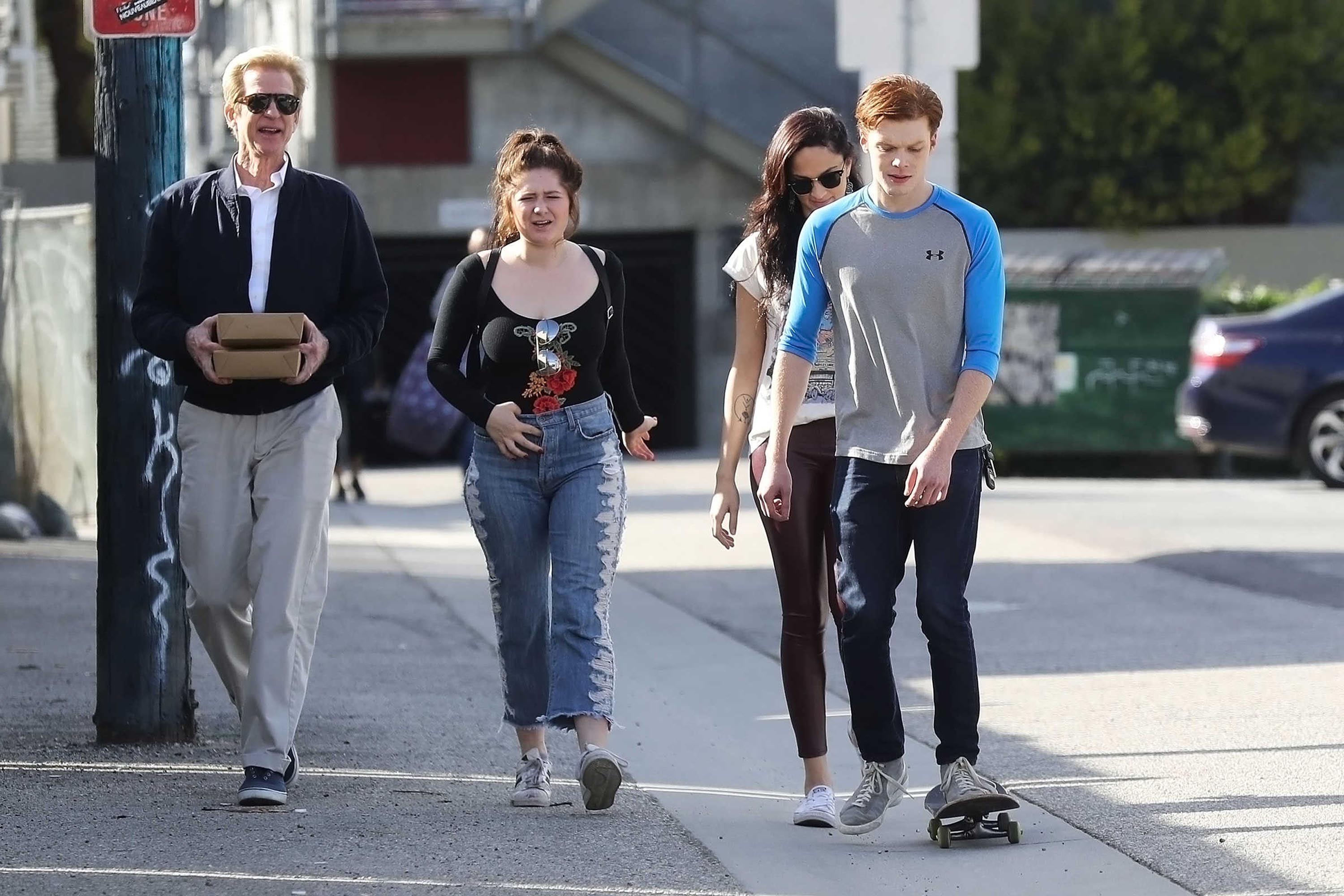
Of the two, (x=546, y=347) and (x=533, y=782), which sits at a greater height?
(x=546, y=347)

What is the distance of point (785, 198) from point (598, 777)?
1.58 meters

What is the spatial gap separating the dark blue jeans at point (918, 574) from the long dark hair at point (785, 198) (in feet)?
1.94

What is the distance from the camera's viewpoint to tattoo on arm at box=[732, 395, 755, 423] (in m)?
5.68

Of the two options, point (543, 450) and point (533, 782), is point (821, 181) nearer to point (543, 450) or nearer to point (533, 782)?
point (543, 450)

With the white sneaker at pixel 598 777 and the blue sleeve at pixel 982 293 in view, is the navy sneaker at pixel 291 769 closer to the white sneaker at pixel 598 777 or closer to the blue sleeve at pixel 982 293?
the white sneaker at pixel 598 777

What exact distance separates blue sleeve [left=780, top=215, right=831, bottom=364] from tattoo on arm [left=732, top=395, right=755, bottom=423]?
14.1 inches

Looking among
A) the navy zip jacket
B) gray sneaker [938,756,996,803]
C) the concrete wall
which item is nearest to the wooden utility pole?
the navy zip jacket

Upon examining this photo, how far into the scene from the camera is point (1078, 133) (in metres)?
25.1

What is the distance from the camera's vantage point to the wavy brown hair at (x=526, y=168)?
5.73 metres

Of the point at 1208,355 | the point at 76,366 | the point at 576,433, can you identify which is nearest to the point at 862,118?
the point at 576,433

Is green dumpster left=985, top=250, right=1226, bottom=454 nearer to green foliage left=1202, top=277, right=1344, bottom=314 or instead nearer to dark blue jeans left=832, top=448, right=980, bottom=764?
green foliage left=1202, top=277, right=1344, bottom=314

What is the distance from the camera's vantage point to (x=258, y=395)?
563 centimetres

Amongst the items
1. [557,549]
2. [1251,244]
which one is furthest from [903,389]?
[1251,244]

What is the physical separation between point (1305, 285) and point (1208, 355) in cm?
983
